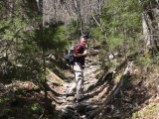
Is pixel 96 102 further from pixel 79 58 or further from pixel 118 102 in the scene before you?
pixel 79 58

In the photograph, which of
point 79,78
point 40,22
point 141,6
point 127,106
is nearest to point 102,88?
point 79,78

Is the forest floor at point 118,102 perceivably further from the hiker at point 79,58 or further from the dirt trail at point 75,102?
the hiker at point 79,58

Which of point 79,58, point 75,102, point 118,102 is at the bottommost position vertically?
point 75,102

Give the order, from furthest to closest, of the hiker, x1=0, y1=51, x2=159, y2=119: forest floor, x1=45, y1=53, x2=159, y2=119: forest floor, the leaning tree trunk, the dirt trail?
the hiker → the dirt trail → x1=45, y1=53, x2=159, y2=119: forest floor → x1=0, y1=51, x2=159, y2=119: forest floor → the leaning tree trunk

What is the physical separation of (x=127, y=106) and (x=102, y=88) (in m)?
4.46

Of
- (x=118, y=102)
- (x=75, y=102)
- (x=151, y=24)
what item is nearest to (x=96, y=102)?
(x=75, y=102)

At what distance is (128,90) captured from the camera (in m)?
13.5

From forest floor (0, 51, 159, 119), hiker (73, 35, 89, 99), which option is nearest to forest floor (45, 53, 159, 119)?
forest floor (0, 51, 159, 119)

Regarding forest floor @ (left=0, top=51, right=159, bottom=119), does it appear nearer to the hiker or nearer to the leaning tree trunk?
the hiker

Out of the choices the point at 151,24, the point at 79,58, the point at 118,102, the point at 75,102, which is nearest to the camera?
the point at 151,24

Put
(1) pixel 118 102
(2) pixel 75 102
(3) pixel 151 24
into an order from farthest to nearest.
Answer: (2) pixel 75 102, (1) pixel 118 102, (3) pixel 151 24

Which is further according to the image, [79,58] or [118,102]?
[79,58]

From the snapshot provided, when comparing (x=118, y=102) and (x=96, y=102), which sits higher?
(x=118, y=102)

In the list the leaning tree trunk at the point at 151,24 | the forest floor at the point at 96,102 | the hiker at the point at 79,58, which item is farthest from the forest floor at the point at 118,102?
the leaning tree trunk at the point at 151,24
